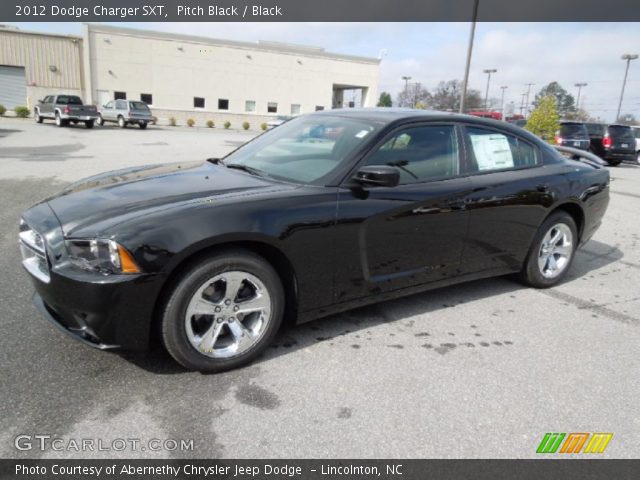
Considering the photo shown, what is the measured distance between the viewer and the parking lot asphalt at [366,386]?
7.73 feet

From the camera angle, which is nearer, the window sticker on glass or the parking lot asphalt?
the parking lot asphalt

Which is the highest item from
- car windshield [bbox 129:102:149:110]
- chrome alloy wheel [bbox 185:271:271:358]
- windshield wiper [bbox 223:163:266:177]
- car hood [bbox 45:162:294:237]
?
car windshield [bbox 129:102:149:110]

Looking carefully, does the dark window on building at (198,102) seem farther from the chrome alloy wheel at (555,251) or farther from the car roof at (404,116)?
the chrome alloy wheel at (555,251)

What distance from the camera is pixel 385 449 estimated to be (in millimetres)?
2311

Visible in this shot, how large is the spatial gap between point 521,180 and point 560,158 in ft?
2.80

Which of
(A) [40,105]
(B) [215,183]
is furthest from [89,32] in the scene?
(B) [215,183]

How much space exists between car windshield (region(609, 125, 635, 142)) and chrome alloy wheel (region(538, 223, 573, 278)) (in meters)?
18.1

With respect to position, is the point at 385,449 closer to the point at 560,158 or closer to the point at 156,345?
the point at 156,345

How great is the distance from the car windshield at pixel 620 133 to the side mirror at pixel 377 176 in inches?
802

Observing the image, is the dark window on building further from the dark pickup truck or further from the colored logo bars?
the colored logo bars

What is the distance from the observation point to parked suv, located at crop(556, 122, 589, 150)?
18375mm

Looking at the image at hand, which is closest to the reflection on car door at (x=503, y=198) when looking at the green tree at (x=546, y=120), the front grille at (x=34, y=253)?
the front grille at (x=34, y=253)

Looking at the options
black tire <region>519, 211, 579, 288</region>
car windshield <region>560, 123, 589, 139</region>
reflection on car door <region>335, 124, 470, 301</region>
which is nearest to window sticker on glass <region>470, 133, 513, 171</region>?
reflection on car door <region>335, 124, 470, 301</region>

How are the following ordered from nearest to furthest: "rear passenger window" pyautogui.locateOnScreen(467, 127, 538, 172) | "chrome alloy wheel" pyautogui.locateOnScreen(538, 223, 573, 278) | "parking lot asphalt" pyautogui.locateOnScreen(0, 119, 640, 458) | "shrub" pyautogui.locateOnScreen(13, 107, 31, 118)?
"parking lot asphalt" pyautogui.locateOnScreen(0, 119, 640, 458) < "rear passenger window" pyautogui.locateOnScreen(467, 127, 538, 172) < "chrome alloy wheel" pyautogui.locateOnScreen(538, 223, 573, 278) < "shrub" pyautogui.locateOnScreen(13, 107, 31, 118)
